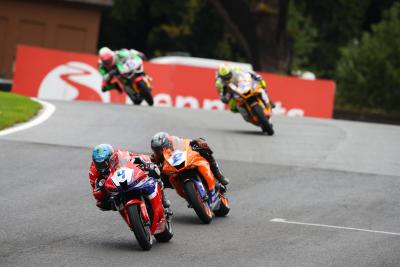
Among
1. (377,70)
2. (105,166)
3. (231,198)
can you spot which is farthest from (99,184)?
(377,70)

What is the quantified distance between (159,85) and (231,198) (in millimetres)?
17213

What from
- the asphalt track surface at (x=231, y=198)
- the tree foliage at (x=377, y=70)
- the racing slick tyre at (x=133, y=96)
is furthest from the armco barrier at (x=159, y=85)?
the tree foliage at (x=377, y=70)

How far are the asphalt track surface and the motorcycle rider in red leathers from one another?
484 millimetres

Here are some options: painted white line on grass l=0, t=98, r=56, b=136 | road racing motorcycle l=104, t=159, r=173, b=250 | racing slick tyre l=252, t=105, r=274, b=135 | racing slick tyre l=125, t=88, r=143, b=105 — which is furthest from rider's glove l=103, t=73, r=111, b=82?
road racing motorcycle l=104, t=159, r=173, b=250

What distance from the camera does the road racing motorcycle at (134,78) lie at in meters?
25.5

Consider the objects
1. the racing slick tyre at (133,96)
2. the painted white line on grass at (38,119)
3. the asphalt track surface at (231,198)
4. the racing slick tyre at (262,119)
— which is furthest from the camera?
the racing slick tyre at (133,96)

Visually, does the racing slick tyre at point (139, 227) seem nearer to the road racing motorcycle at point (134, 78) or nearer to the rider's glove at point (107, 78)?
the road racing motorcycle at point (134, 78)

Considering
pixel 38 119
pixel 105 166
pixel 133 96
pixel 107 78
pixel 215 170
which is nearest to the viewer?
pixel 105 166

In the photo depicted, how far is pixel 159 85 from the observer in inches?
1215

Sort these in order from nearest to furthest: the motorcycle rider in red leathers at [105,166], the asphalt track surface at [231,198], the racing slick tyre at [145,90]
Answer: the asphalt track surface at [231,198] < the motorcycle rider in red leathers at [105,166] < the racing slick tyre at [145,90]

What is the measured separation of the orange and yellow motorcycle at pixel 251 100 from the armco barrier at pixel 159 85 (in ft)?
32.7

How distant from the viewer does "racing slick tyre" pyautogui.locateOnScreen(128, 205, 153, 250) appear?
9938 mm

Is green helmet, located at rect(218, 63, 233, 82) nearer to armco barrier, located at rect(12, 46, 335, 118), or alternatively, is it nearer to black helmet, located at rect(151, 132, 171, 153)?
black helmet, located at rect(151, 132, 171, 153)

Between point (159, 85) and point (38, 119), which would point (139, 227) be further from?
point (159, 85)
